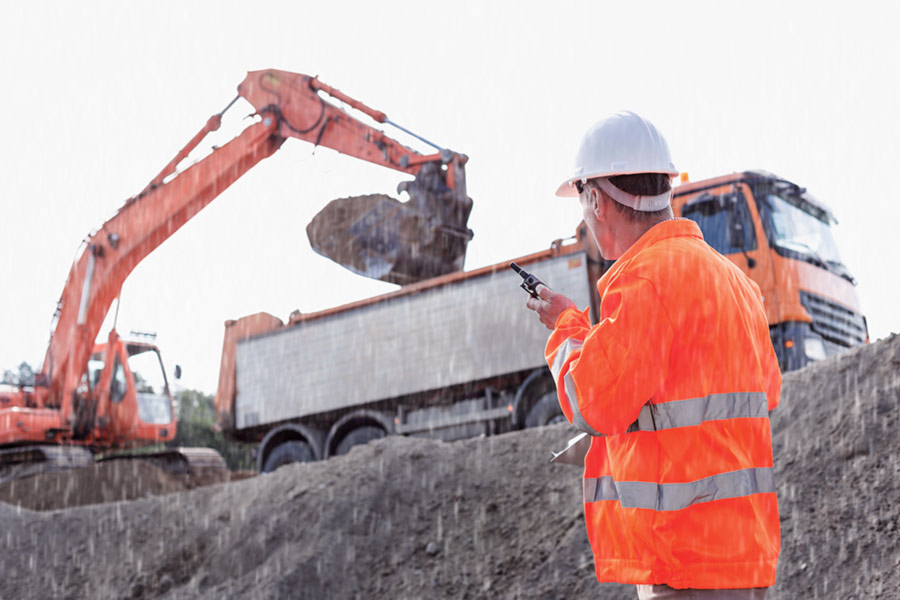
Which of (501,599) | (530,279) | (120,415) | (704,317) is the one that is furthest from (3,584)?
(704,317)

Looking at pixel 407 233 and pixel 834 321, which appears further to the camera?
pixel 407 233

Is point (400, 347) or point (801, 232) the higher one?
point (801, 232)

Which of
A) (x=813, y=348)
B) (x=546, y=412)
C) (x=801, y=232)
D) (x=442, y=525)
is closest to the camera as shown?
(x=442, y=525)

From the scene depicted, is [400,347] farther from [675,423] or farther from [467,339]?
[675,423]

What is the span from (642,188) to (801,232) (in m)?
7.66

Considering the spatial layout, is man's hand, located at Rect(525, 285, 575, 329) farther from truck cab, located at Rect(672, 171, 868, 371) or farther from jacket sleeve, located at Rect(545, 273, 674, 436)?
truck cab, located at Rect(672, 171, 868, 371)

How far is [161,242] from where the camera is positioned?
13406 mm

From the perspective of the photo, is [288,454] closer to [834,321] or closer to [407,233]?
[407,233]

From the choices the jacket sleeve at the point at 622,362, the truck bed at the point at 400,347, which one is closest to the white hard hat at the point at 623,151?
the jacket sleeve at the point at 622,362

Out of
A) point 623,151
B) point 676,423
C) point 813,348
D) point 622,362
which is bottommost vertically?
point 676,423

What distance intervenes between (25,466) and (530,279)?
1213 centimetres

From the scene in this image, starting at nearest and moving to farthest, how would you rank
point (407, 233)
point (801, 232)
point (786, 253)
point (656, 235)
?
point (656, 235)
point (786, 253)
point (801, 232)
point (407, 233)

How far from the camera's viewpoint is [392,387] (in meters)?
11.7

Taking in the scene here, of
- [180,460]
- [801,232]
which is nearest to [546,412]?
[801,232]
